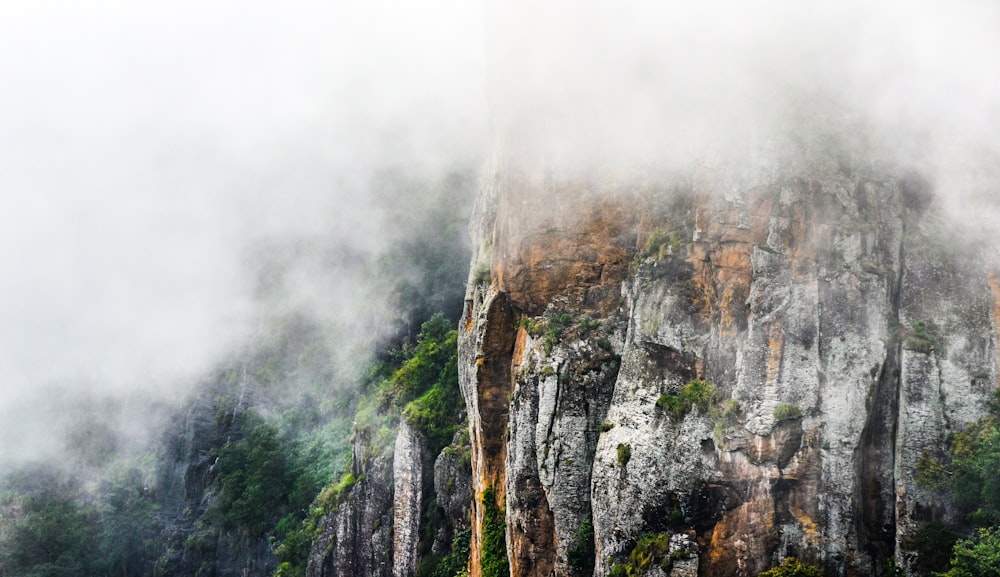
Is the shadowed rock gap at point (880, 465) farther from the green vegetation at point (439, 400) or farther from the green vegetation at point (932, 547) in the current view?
the green vegetation at point (439, 400)

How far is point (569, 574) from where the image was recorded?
3134 centimetres

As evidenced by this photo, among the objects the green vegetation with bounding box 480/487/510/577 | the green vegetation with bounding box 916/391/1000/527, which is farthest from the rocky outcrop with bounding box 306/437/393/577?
the green vegetation with bounding box 916/391/1000/527

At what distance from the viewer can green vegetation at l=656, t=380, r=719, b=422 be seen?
93.1ft

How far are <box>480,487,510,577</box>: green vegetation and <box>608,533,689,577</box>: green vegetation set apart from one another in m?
8.65

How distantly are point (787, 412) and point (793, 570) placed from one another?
4.72 meters

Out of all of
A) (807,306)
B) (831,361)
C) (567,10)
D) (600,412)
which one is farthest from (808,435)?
(567,10)

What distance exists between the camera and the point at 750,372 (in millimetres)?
27641

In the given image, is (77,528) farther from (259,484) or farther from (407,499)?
(407,499)

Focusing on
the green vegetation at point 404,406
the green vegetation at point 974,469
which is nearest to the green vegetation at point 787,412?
the green vegetation at point 974,469

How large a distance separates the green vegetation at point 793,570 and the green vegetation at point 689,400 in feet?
17.3

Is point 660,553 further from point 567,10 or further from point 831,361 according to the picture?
point 567,10

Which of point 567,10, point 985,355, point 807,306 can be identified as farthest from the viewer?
point 567,10

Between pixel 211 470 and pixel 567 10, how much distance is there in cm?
5291

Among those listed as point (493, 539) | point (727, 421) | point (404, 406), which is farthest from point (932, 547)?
point (404, 406)
